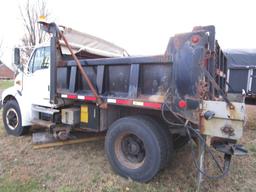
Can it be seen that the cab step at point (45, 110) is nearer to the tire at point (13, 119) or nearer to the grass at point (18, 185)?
the tire at point (13, 119)

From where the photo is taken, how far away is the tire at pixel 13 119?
5.56 metres

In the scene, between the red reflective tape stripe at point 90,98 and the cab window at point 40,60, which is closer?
the red reflective tape stripe at point 90,98

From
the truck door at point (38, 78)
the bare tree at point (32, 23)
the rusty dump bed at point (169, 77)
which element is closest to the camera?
the rusty dump bed at point (169, 77)

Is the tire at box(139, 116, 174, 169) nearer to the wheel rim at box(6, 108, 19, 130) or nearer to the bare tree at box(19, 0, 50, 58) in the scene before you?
the wheel rim at box(6, 108, 19, 130)

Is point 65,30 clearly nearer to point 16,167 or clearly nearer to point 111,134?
point 111,134

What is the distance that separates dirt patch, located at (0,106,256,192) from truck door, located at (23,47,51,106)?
111cm

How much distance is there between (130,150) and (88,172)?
0.82 meters

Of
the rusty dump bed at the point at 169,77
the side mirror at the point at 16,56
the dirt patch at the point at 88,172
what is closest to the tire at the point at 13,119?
the dirt patch at the point at 88,172

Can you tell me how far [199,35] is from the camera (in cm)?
285

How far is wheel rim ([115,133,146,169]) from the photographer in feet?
11.6

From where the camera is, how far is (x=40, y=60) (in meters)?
5.16

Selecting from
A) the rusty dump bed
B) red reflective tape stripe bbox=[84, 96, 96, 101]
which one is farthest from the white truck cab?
the rusty dump bed

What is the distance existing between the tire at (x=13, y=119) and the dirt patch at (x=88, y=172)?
0.66 meters

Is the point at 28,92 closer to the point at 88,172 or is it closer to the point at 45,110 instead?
the point at 45,110
